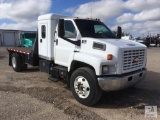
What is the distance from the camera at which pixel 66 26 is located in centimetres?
741

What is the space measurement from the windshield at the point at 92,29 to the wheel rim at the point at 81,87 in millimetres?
1386

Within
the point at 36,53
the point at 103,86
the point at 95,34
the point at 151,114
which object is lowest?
the point at 151,114

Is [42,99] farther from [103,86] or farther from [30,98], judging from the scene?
[103,86]

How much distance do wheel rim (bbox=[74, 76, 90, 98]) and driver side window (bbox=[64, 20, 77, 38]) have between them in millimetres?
1454

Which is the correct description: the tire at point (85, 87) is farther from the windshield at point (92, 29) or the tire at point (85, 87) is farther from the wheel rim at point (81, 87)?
the windshield at point (92, 29)

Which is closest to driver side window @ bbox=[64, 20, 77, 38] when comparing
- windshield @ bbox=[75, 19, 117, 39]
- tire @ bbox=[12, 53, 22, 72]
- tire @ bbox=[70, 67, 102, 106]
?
windshield @ bbox=[75, 19, 117, 39]

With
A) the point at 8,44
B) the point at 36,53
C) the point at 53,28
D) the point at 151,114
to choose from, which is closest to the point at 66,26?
the point at 53,28

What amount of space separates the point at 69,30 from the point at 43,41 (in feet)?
5.10

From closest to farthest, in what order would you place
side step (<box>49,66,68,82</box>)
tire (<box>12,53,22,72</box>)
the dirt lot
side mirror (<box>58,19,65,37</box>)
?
the dirt lot < side mirror (<box>58,19,65,37</box>) < side step (<box>49,66,68,82</box>) < tire (<box>12,53,22,72</box>)

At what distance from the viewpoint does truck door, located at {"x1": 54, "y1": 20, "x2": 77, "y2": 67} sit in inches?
280

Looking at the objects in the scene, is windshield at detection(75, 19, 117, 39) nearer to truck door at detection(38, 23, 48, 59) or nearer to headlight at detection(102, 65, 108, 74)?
headlight at detection(102, 65, 108, 74)

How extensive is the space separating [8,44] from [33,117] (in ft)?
136

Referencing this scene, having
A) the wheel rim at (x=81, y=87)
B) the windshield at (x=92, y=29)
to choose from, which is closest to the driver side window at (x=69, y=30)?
the windshield at (x=92, y=29)

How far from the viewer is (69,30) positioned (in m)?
7.30
